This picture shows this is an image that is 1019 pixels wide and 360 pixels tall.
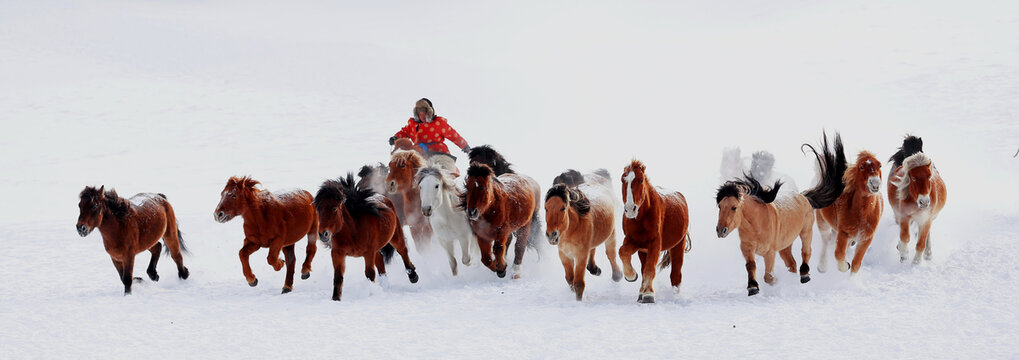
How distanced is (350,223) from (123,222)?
93.4 inches

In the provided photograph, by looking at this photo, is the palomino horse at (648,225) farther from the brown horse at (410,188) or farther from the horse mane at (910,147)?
the horse mane at (910,147)

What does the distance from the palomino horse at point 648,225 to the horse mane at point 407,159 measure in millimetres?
3122

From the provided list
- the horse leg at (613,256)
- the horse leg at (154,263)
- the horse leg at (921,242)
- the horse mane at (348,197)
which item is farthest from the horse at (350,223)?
the horse leg at (921,242)

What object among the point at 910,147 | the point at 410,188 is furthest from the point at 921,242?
the point at 410,188

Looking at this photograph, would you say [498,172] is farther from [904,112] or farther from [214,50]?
[214,50]

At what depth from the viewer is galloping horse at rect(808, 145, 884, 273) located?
8.41 metres

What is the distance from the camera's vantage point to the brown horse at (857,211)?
8.41 m

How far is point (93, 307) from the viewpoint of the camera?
8.54 meters

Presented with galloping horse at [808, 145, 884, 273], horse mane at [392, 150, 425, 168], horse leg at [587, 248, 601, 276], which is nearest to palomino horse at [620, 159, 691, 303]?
horse leg at [587, 248, 601, 276]

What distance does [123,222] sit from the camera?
9070mm

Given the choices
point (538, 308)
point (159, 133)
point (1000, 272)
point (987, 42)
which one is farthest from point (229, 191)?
point (987, 42)

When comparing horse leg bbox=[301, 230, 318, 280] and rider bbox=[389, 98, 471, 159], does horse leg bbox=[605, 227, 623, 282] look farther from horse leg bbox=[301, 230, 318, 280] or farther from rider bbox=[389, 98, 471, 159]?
rider bbox=[389, 98, 471, 159]

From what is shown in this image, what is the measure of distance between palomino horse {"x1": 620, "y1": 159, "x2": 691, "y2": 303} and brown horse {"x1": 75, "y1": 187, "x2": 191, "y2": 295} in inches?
193

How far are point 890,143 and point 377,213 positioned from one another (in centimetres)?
1870
